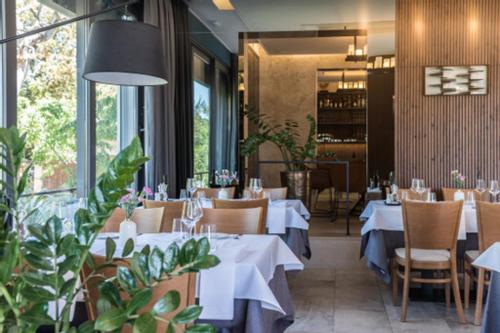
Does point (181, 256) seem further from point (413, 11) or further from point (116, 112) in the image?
point (413, 11)

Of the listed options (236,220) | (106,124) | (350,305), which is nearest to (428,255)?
(350,305)

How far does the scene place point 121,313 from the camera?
905mm

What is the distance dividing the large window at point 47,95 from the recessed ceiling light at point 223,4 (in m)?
3.97

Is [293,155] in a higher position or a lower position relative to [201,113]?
lower

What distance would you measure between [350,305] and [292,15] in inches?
227

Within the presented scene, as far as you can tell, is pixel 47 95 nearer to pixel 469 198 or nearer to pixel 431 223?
pixel 431 223

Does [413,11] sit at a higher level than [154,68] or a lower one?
higher

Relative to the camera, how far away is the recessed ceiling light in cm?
883

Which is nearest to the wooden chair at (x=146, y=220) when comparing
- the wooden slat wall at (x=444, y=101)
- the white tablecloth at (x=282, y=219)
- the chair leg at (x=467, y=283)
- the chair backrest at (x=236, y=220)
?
the chair backrest at (x=236, y=220)

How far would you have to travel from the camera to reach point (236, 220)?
3.70 meters

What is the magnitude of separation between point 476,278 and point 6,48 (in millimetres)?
4054

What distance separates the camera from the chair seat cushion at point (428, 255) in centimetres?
444

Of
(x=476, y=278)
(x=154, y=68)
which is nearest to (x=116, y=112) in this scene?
(x=154, y=68)

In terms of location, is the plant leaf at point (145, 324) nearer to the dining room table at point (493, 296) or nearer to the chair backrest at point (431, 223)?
the dining room table at point (493, 296)
